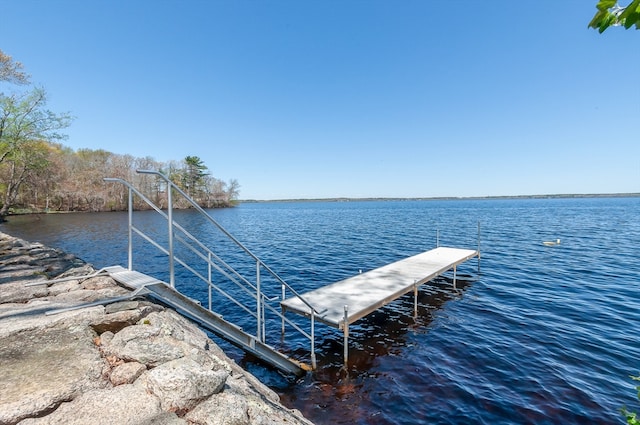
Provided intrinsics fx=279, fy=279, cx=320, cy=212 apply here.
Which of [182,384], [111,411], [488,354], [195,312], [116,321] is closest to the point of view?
[111,411]

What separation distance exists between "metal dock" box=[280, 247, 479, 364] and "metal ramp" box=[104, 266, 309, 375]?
4.46ft

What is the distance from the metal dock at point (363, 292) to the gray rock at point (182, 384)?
12.3ft

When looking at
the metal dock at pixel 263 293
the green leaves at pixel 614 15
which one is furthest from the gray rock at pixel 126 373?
the green leaves at pixel 614 15

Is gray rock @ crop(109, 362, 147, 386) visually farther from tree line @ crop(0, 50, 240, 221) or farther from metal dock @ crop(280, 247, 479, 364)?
tree line @ crop(0, 50, 240, 221)

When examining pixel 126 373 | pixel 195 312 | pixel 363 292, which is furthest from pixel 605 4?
pixel 363 292

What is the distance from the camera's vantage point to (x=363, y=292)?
30.4 feet

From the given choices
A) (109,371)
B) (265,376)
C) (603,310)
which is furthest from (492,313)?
(109,371)

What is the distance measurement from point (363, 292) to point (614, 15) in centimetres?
870

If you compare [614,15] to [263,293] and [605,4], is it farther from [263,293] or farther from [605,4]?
[263,293]

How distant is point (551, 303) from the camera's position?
10.9 meters

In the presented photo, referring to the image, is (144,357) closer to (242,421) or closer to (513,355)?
(242,421)

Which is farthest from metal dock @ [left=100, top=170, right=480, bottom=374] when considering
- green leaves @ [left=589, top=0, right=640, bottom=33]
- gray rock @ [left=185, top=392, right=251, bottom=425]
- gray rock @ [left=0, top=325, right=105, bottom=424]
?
green leaves @ [left=589, top=0, right=640, bottom=33]

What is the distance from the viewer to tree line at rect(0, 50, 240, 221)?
20391 mm

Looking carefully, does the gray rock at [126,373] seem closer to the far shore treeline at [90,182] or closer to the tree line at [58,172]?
the tree line at [58,172]
